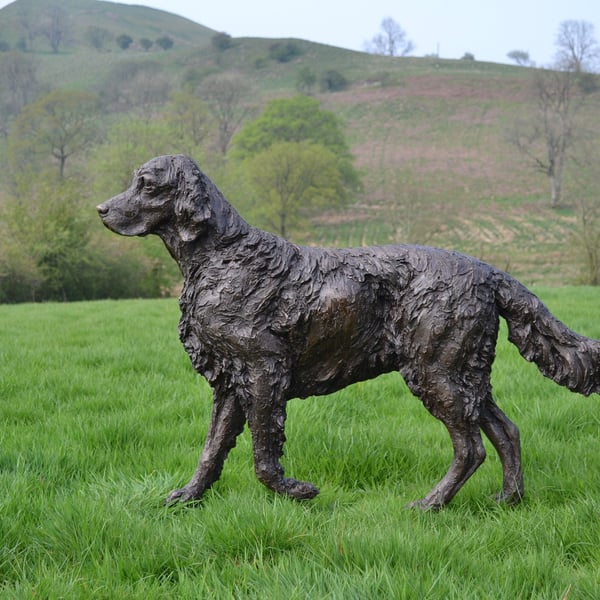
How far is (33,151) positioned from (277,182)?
769 inches

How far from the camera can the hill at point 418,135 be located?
36156 mm

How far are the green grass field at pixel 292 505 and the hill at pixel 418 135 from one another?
17.9 meters

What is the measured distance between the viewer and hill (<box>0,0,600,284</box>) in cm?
3616

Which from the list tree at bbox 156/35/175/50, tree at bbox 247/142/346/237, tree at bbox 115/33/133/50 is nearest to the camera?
tree at bbox 247/142/346/237

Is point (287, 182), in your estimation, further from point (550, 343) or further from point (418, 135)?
point (550, 343)

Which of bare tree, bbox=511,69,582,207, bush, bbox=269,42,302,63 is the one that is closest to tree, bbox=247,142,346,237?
bare tree, bbox=511,69,582,207

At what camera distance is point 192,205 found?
10.2 ft

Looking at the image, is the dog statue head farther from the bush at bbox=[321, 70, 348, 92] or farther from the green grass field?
the bush at bbox=[321, 70, 348, 92]

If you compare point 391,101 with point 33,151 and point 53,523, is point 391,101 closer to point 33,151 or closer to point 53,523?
point 33,151

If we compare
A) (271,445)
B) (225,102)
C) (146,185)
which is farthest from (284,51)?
(271,445)

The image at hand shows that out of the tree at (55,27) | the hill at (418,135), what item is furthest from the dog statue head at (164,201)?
the tree at (55,27)

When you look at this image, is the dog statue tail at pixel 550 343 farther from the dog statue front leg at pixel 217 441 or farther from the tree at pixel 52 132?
the tree at pixel 52 132

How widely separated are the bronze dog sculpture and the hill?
18762 mm

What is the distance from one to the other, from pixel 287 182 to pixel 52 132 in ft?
62.6
